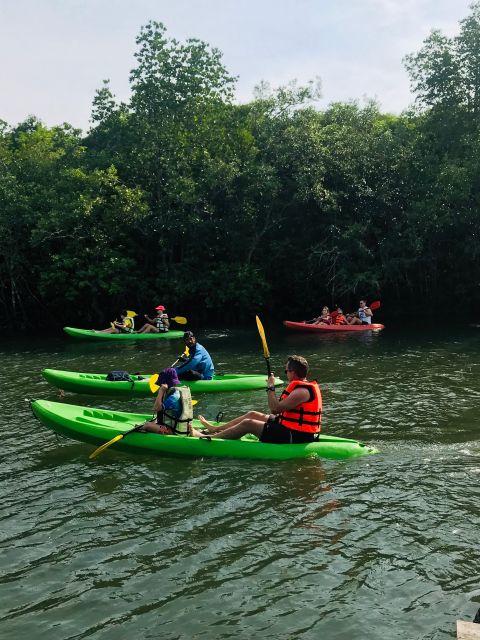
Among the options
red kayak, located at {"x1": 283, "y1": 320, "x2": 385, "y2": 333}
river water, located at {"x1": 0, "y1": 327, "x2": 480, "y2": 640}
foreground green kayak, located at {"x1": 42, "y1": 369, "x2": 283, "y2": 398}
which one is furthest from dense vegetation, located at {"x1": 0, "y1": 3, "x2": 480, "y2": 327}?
river water, located at {"x1": 0, "y1": 327, "x2": 480, "y2": 640}

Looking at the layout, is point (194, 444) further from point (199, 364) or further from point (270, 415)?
point (199, 364)

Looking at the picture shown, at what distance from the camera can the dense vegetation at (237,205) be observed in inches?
846

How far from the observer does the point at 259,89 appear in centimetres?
2483

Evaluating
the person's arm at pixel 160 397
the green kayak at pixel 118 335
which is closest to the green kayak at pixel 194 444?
the person's arm at pixel 160 397

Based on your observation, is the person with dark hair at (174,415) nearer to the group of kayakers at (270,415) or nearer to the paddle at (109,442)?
the group of kayakers at (270,415)

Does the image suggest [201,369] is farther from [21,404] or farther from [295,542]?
[295,542]

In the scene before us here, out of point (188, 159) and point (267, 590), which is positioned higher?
point (188, 159)

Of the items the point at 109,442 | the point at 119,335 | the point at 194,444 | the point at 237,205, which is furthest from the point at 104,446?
the point at 237,205

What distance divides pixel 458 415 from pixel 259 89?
62.1 ft

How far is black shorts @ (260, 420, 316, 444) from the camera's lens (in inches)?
292

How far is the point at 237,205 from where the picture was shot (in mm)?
22578

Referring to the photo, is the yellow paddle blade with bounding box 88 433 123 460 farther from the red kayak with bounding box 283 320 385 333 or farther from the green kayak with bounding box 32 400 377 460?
the red kayak with bounding box 283 320 385 333

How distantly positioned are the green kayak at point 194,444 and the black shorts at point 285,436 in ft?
0.22

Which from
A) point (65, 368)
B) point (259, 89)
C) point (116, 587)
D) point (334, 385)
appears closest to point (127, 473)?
point (116, 587)
